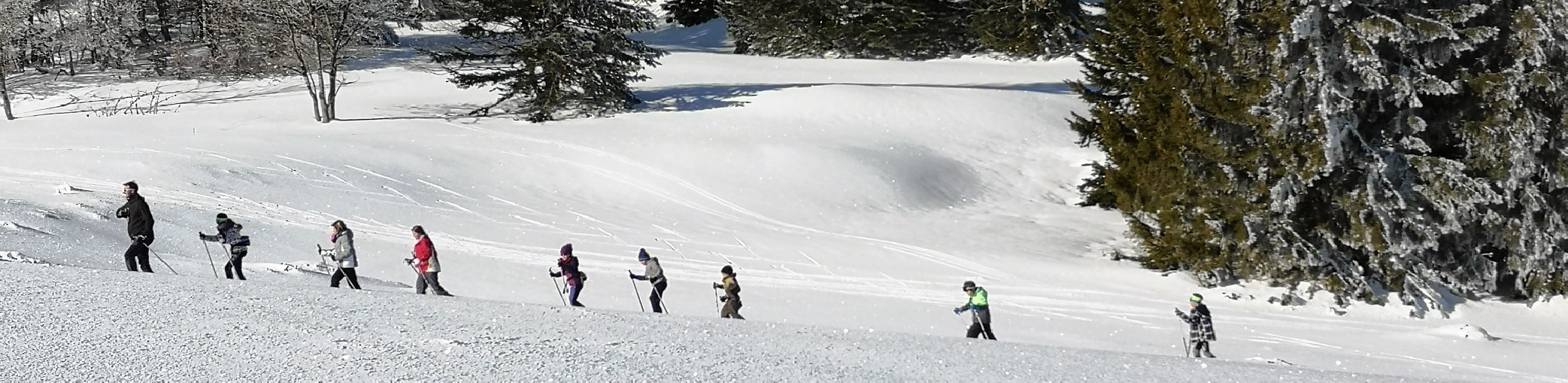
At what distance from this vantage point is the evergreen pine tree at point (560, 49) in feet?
89.3

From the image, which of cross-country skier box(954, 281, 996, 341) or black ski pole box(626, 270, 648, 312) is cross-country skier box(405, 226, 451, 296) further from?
cross-country skier box(954, 281, 996, 341)

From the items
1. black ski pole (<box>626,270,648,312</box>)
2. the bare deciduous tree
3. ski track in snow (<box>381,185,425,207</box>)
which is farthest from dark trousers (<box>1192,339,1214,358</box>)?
the bare deciduous tree

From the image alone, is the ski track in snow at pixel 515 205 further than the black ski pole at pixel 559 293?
Yes

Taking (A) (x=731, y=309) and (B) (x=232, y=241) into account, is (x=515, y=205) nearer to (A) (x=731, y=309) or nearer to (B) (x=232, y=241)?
(B) (x=232, y=241)

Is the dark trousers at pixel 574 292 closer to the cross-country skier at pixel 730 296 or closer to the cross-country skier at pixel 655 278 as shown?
the cross-country skier at pixel 655 278

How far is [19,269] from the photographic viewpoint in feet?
39.5

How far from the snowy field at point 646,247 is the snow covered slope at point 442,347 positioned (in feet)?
0.13

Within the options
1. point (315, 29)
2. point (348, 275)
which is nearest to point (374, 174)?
point (315, 29)

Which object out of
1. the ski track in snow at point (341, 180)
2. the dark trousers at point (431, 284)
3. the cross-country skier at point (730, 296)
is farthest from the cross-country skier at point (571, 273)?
the ski track in snow at point (341, 180)

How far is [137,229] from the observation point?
13.1 metres

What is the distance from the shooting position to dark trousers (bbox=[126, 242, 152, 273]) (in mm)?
13117

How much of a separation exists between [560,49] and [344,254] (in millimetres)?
14777

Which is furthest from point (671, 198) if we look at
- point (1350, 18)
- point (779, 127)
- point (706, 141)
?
point (1350, 18)

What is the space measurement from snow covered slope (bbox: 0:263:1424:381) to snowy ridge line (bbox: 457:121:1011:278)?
→ 23.7 ft
